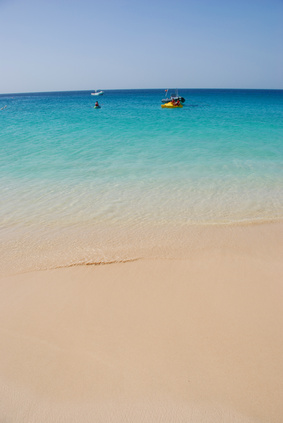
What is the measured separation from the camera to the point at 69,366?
9.40 feet

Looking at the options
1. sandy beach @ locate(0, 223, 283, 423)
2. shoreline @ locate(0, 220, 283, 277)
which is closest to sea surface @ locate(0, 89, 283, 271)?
shoreline @ locate(0, 220, 283, 277)

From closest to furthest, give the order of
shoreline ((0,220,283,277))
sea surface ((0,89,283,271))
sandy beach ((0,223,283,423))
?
sandy beach ((0,223,283,423)) < shoreline ((0,220,283,277)) < sea surface ((0,89,283,271))

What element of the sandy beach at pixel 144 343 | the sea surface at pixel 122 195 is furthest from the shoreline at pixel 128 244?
the sandy beach at pixel 144 343

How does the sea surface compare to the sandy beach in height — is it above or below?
above

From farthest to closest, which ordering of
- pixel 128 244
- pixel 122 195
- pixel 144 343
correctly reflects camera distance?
pixel 122 195
pixel 128 244
pixel 144 343

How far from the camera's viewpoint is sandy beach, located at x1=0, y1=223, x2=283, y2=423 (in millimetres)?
2521

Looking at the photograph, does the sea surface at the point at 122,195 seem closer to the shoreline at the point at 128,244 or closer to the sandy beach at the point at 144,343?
the shoreline at the point at 128,244

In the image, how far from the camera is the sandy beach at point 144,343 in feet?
8.27

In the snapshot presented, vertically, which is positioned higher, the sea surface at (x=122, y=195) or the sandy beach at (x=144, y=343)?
the sea surface at (x=122, y=195)

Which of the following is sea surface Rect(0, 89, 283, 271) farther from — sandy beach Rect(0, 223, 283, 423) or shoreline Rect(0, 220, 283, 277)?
sandy beach Rect(0, 223, 283, 423)

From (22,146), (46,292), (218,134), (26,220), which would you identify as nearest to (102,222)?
(26,220)

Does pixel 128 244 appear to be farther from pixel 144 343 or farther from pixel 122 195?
pixel 122 195

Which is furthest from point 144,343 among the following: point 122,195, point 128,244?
point 122,195

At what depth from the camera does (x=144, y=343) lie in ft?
10.2
